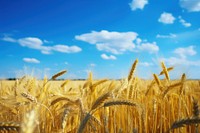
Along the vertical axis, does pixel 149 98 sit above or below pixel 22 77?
below

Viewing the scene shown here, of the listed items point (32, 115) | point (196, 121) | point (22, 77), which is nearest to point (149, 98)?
point (22, 77)

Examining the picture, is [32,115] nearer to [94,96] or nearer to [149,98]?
[94,96]

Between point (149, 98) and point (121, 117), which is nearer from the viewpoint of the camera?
point (121, 117)

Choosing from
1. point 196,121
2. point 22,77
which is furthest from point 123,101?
point 22,77

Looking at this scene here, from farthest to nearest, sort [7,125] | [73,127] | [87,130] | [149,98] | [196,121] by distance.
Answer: [149,98]
[73,127]
[87,130]
[196,121]
[7,125]

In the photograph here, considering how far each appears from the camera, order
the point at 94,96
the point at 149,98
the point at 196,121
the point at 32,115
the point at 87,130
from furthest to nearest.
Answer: the point at 149,98, the point at 94,96, the point at 87,130, the point at 196,121, the point at 32,115

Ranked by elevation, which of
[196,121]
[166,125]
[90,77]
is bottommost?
[166,125]

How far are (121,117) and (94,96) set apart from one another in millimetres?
450

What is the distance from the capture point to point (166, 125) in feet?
10.1

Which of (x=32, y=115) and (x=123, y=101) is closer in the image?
(x=32, y=115)

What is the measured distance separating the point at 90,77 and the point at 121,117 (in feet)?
2.01

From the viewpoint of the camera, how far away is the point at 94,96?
3051 mm

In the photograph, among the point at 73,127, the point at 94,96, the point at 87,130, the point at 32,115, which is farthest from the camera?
the point at 94,96

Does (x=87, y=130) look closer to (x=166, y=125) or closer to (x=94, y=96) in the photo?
(x=94, y=96)
